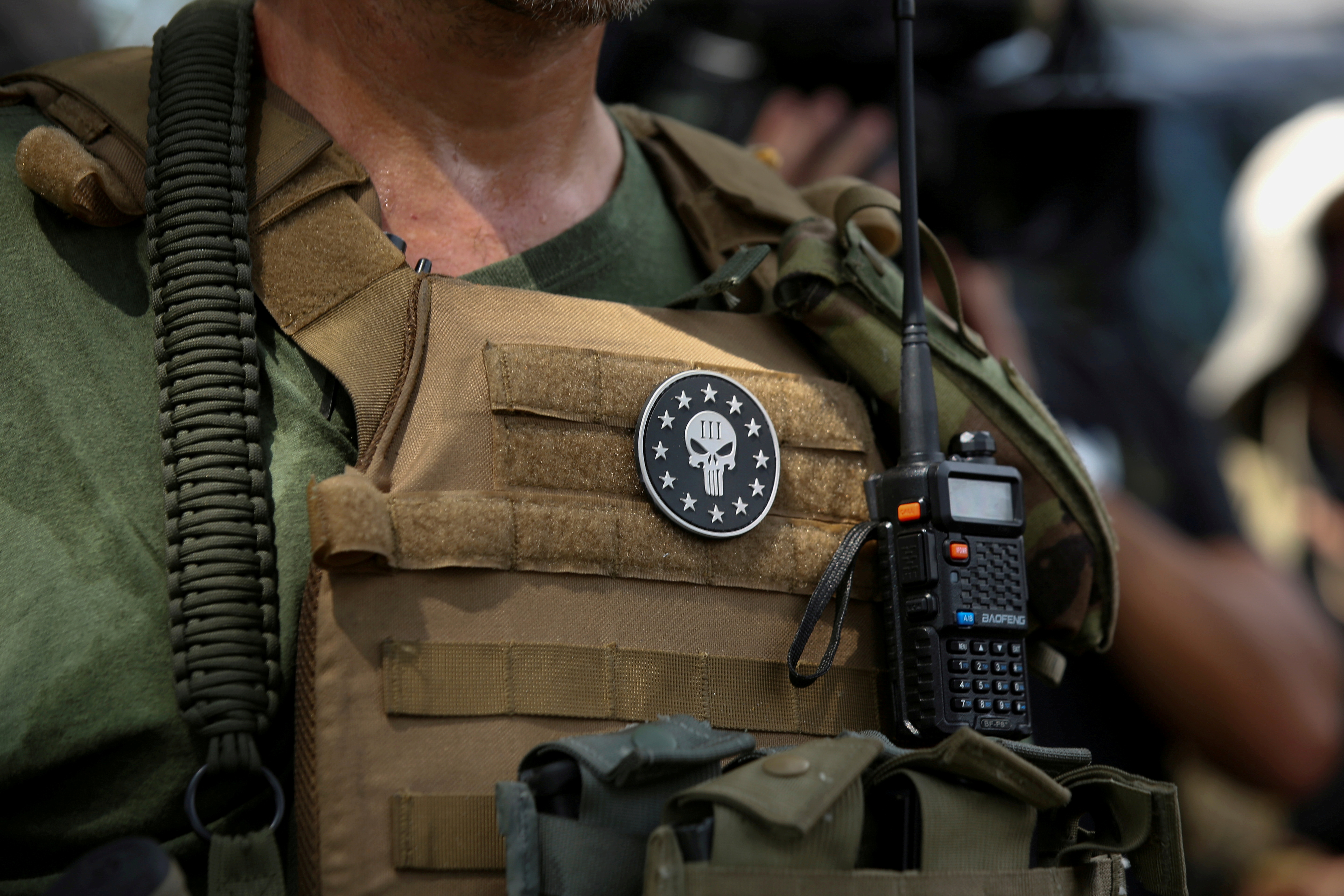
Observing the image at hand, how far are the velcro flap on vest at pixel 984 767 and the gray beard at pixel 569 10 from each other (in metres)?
0.63

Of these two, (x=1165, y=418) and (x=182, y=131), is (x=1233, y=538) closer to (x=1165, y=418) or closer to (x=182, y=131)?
(x=1165, y=418)

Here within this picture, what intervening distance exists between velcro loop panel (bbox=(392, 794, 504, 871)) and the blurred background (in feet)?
4.11

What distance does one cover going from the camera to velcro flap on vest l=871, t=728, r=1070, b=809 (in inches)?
27.7

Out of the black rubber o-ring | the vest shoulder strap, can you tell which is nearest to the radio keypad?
the black rubber o-ring

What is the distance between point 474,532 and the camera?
802 millimetres

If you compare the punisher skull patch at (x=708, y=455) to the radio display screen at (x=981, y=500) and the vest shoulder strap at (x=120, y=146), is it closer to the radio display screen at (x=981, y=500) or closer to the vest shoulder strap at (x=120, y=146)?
the radio display screen at (x=981, y=500)

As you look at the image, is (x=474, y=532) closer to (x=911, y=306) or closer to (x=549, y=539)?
(x=549, y=539)

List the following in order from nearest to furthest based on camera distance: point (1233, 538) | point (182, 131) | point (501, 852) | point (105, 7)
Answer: point (501, 852) < point (182, 131) < point (105, 7) < point (1233, 538)

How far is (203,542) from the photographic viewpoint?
786 mm

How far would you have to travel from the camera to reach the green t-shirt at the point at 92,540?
770 mm

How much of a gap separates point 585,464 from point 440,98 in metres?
0.38

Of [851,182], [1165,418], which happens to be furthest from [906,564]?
[1165,418]

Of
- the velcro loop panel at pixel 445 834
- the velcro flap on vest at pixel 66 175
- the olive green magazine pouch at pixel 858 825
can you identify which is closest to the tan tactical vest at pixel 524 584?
the velcro loop panel at pixel 445 834

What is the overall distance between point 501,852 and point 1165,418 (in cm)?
177
